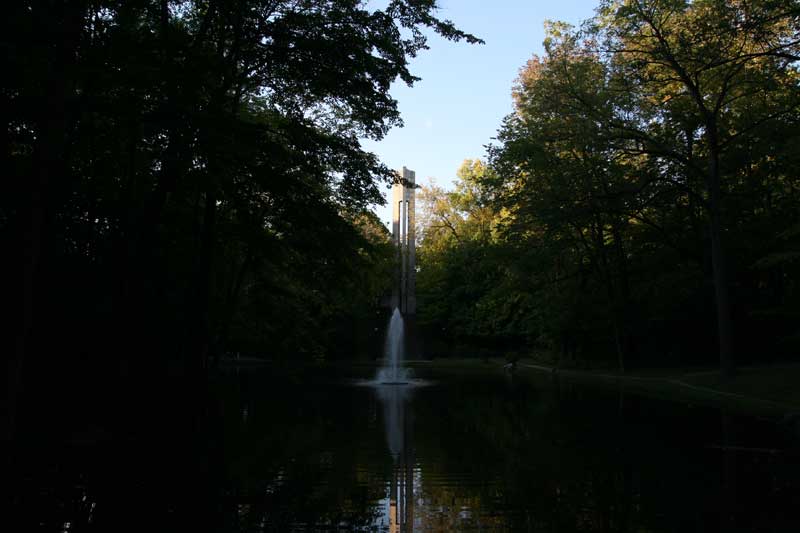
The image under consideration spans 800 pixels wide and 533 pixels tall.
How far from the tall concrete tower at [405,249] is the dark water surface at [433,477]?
42.3m

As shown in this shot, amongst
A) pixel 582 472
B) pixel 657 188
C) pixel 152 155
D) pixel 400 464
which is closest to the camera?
pixel 582 472

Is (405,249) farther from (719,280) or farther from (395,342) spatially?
(719,280)

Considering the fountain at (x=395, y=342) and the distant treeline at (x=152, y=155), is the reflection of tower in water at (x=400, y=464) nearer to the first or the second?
the distant treeline at (x=152, y=155)

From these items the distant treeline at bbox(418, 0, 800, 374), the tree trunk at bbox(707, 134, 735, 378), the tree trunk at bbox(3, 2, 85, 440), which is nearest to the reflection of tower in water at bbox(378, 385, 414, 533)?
the tree trunk at bbox(3, 2, 85, 440)

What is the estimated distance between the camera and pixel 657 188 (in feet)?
89.3

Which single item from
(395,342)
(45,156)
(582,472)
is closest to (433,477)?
(582,472)

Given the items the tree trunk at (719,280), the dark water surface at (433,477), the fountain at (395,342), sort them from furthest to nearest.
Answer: the fountain at (395,342) < the tree trunk at (719,280) < the dark water surface at (433,477)

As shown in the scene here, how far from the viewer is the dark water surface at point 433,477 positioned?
21.4 feet

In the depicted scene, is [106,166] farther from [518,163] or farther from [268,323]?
[518,163]

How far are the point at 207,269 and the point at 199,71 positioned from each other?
21.2 ft

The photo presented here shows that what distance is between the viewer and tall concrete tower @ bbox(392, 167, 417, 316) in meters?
57.0

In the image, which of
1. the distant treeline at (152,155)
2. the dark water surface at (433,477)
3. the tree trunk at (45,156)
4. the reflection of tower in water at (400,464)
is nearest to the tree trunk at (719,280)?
the dark water surface at (433,477)

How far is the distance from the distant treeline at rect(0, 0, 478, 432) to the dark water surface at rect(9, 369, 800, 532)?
80.0 inches

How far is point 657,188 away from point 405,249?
32537 millimetres
